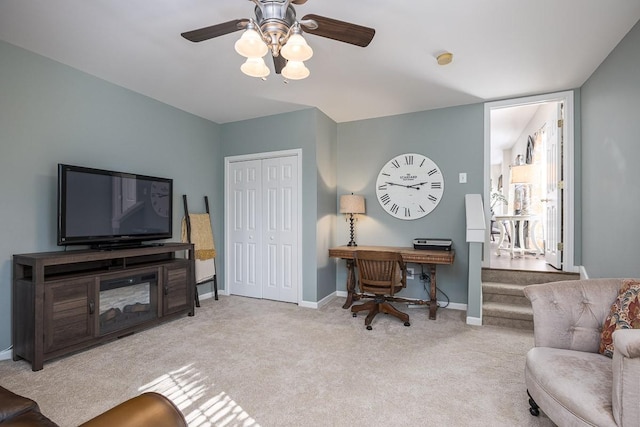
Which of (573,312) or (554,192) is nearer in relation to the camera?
(573,312)

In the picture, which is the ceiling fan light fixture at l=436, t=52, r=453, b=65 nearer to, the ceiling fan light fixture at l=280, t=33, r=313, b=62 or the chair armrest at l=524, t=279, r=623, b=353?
the ceiling fan light fixture at l=280, t=33, r=313, b=62

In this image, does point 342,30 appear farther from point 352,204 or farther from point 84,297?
point 84,297

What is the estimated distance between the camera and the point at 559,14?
2055mm

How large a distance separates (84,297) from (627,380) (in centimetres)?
334

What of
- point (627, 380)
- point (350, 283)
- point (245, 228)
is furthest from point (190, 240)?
point (627, 380)

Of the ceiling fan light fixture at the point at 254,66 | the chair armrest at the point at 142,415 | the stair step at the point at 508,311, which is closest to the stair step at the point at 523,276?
the stair step at the point at 508,311

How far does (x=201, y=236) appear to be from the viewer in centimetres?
402

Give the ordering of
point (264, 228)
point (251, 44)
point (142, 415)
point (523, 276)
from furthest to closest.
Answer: point (264, 228) < point (523, 276) < point (251, 44) < point (142, 415)

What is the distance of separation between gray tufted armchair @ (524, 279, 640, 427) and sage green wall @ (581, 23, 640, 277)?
96 centimetres

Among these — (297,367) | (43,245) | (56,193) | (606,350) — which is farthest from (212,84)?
(606,350)

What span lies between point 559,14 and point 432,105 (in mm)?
1720

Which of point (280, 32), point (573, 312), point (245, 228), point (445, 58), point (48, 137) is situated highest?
point (445, 58)

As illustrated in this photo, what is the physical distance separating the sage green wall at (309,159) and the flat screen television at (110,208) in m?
1.47

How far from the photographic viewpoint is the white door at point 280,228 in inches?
157
